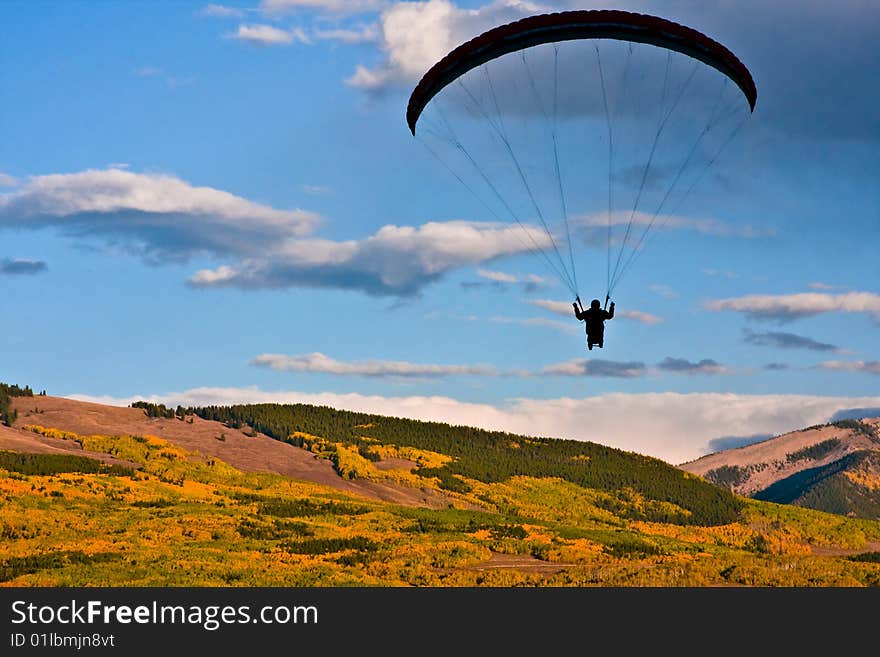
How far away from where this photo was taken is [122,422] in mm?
135125

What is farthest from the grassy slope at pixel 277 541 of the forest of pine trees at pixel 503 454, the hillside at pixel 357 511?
the forest of pine trees at pixel 503 454

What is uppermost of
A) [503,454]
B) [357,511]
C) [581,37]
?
[581,37]

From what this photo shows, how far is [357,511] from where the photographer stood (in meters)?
93.4

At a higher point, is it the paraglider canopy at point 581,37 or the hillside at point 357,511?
the paraglider canopy at point 581,37

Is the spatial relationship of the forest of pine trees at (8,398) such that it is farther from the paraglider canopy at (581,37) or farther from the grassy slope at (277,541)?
the paraglider canopy at (581,37)

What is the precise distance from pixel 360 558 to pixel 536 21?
38.0m

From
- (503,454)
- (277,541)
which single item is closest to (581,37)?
(277,541)

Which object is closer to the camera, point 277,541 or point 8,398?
point 277,541

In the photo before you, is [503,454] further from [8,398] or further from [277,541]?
[277,541]

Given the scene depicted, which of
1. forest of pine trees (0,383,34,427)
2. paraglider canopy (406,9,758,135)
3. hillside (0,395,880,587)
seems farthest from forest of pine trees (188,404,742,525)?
paraglider canopy (406,9,758,135)

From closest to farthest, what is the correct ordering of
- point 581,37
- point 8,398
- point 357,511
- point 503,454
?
point 581,37
point 357,511
point 8,398
point 503,454

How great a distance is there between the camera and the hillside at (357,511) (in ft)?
189

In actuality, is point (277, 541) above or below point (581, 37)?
below
